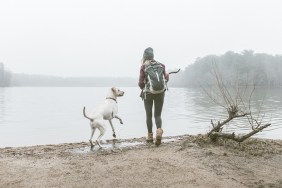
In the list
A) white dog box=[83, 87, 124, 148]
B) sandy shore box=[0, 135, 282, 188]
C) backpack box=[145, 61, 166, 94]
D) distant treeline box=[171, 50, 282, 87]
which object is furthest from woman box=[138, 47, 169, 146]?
distant treeline box=[171, 50, 282, 87]

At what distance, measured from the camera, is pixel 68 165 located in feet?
22.0

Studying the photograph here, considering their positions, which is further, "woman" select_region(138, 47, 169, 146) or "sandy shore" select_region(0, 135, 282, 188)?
"woman" select_region(138, 47, 169, 146)

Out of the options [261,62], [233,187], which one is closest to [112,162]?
[233,187]

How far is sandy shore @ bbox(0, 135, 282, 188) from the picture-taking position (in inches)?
227

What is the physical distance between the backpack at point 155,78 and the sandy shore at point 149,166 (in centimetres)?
131

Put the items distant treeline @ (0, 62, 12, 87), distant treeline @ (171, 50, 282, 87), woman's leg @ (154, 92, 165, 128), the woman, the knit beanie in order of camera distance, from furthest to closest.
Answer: distant treeline @ (0, 62, 12, 87) < distant treeline @ (171, 50, 282, 87) < the knit beanie < woman's leg @ (154, 92, 165, 128) < the woman

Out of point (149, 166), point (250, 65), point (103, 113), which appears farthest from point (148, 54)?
point (250, 65)

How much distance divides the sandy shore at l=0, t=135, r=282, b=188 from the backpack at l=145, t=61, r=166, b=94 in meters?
1.31

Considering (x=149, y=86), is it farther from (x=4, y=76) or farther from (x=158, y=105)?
(x=4, y=76)

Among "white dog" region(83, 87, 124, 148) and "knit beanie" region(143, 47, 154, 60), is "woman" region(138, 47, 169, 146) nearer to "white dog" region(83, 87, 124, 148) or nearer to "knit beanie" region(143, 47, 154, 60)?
"knit beanie" region(143, 47, 154, 60)

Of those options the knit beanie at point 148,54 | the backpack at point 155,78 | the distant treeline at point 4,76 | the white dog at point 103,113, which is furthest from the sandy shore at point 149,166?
the distant treeline at point 4,76

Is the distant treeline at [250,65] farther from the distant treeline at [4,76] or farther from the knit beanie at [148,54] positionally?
the knit beanie at [148,54]

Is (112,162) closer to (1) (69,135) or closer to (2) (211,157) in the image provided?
(2) (211,157)

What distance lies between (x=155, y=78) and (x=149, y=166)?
2387 millimetres
